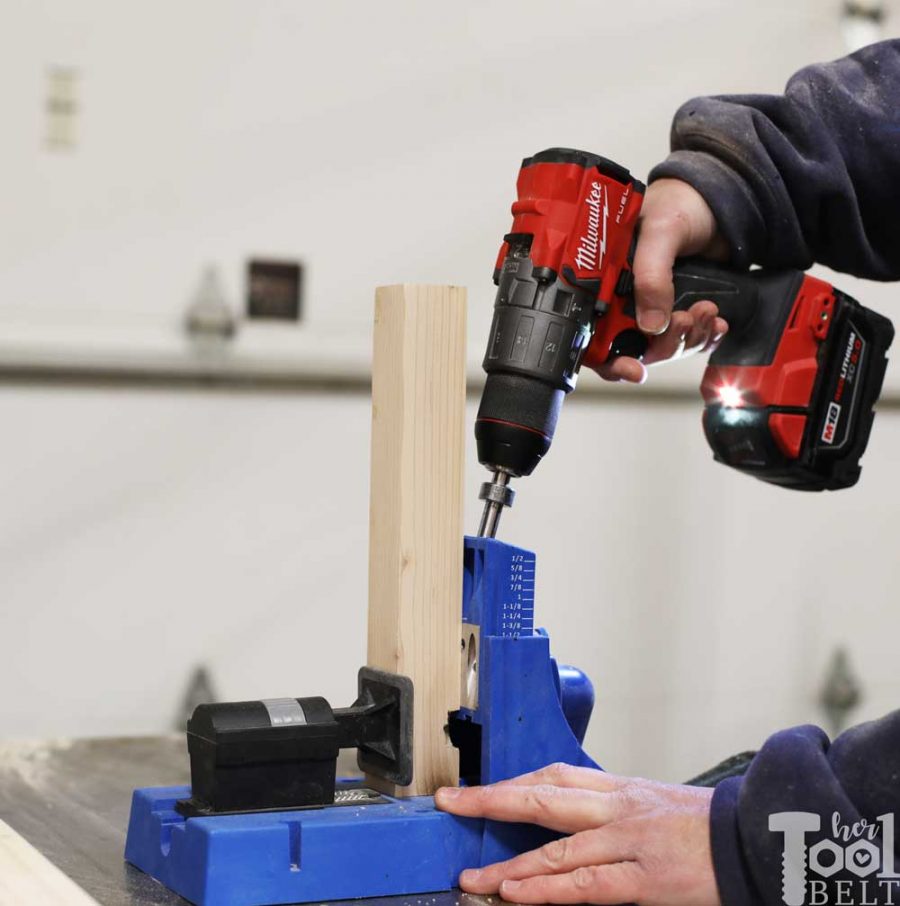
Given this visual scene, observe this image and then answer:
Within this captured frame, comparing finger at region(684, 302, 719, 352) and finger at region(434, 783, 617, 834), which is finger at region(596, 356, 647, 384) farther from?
finger at region(434, 783, 617, 834)

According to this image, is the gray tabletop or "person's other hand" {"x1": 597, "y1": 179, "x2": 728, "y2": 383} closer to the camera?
the gray tabletop

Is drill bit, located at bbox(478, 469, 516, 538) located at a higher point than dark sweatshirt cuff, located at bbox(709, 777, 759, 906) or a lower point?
higher

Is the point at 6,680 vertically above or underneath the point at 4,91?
underneath

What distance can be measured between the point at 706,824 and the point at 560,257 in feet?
1.55

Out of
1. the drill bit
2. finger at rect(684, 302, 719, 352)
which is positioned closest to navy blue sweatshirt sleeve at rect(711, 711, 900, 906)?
the drill bit

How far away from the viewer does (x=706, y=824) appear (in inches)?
36.4

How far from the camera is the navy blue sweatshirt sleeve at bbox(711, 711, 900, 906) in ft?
2.89

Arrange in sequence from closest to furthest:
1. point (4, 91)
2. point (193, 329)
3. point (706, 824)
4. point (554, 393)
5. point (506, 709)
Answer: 1. point (706, 824)
2. point (506, 709)
3. point (554, 393)
4. point (4, 91)
5. point (193, 329)

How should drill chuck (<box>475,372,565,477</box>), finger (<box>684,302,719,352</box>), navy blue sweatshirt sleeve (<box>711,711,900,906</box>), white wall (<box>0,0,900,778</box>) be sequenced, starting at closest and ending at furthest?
navy blue sweatshirt sleeve (<box>711,711,900,906</box>), drill chuck (<box>475,372,565,477</box>), finger (<box>684,302,719,352</box>), white wall (<box>0,0,900,778</box>)

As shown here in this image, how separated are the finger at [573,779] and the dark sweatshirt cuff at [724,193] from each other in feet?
1.79

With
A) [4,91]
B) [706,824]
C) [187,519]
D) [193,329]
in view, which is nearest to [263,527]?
[187,519]

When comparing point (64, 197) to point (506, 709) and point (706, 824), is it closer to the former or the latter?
point (506, 709)

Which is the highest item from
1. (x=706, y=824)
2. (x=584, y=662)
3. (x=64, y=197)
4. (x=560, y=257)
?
(x=64, y=197)

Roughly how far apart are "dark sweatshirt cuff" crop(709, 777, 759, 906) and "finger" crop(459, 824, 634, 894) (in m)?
0.06
